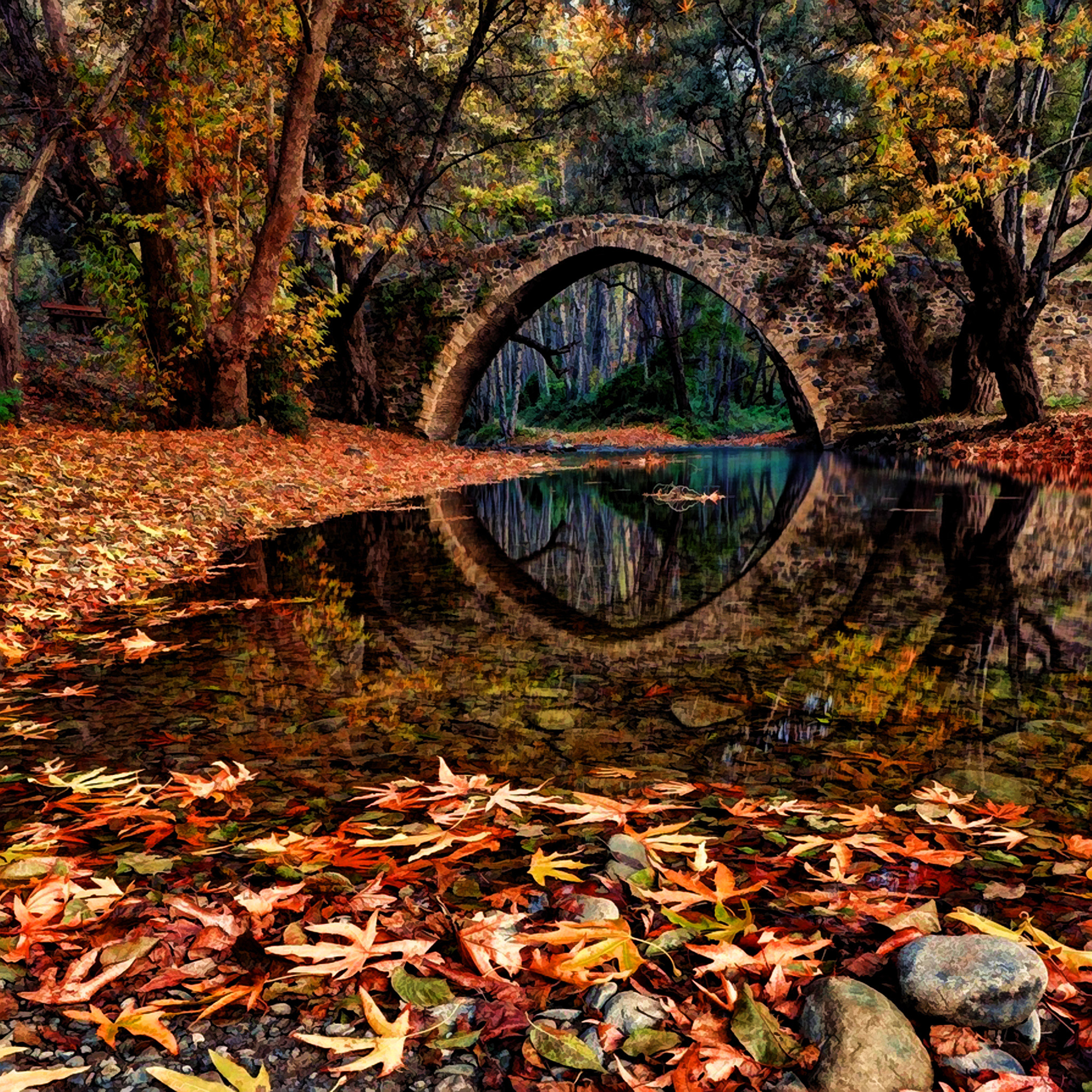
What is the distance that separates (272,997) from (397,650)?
2.38 meters

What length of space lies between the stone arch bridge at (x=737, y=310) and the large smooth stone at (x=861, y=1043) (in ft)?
58.6

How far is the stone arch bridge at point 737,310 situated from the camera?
711 inches

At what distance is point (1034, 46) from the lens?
9.20 meters

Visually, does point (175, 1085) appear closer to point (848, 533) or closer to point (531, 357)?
point (848, 533)

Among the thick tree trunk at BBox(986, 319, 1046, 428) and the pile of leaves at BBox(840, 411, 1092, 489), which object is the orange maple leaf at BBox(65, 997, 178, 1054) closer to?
the pile of leaves at BBox(840, 411, 1092, 489)

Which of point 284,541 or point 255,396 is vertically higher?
point 255,396

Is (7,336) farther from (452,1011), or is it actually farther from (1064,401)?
(1064,401)

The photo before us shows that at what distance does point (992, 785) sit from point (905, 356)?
54.3 ft

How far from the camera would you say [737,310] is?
19875mm

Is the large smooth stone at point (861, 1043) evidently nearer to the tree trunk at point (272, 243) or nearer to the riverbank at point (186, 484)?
the riverbank at point (186, 484)

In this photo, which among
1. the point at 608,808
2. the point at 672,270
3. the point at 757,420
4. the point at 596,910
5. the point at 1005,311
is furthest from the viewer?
the point at 757,420

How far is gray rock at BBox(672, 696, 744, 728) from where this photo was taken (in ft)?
9.42

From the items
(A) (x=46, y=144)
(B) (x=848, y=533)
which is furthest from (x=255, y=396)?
(B) (x=848, y=533)

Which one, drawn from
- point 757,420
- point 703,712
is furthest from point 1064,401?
point 703,712
